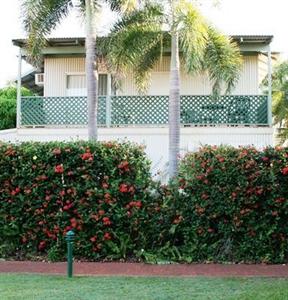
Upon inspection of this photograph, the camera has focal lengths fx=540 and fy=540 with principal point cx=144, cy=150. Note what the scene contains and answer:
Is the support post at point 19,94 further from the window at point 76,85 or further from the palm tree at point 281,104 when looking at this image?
the palm tree at point 281,104

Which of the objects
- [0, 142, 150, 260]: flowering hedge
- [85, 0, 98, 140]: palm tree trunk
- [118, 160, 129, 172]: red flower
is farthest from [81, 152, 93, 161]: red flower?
[85, 0, 98, 140]: palm tree trunk

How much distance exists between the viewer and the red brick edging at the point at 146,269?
1013 centimetres

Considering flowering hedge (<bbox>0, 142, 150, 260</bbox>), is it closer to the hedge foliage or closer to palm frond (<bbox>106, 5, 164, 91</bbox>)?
the hedge foliage

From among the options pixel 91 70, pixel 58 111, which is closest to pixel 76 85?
pixel 58 111

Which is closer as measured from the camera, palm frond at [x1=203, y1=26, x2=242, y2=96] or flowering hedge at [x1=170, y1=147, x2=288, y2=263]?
flowering hedge at [x1=170, y1=147, x2=288, y2=263]

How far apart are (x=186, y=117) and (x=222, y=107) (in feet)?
3.78

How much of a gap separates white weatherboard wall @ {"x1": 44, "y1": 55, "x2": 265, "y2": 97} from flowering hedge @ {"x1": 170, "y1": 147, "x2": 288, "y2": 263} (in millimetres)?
6985

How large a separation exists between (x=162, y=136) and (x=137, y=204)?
567 centimetres

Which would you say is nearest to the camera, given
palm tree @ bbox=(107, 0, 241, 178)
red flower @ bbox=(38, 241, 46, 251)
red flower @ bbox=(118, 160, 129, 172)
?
red flower @ bbox=(118, 160, 129, 172)

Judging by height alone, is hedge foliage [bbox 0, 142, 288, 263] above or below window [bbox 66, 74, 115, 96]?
below

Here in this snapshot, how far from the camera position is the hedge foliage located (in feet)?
36.8

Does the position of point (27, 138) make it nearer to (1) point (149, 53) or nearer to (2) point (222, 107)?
(1) point (149, 53)

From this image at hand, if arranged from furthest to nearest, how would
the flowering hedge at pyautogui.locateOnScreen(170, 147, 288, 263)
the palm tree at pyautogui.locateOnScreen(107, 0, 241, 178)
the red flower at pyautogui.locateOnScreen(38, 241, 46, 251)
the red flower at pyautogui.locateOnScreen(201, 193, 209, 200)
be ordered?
the palm tree at pyautogui.locateOnScreen(107, 0, 241, 178) < the red flower at pyautogui.locateOnScreen(38, 241, 46, 251) < the red flower at pyautogui.locateOnScreen(201, 193, 209, 200) < the flowering hedge at pyautogui.locateOnScreen(170, 147, 288, 263)

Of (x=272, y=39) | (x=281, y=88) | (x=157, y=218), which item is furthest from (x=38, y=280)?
(x=281, y=88)
